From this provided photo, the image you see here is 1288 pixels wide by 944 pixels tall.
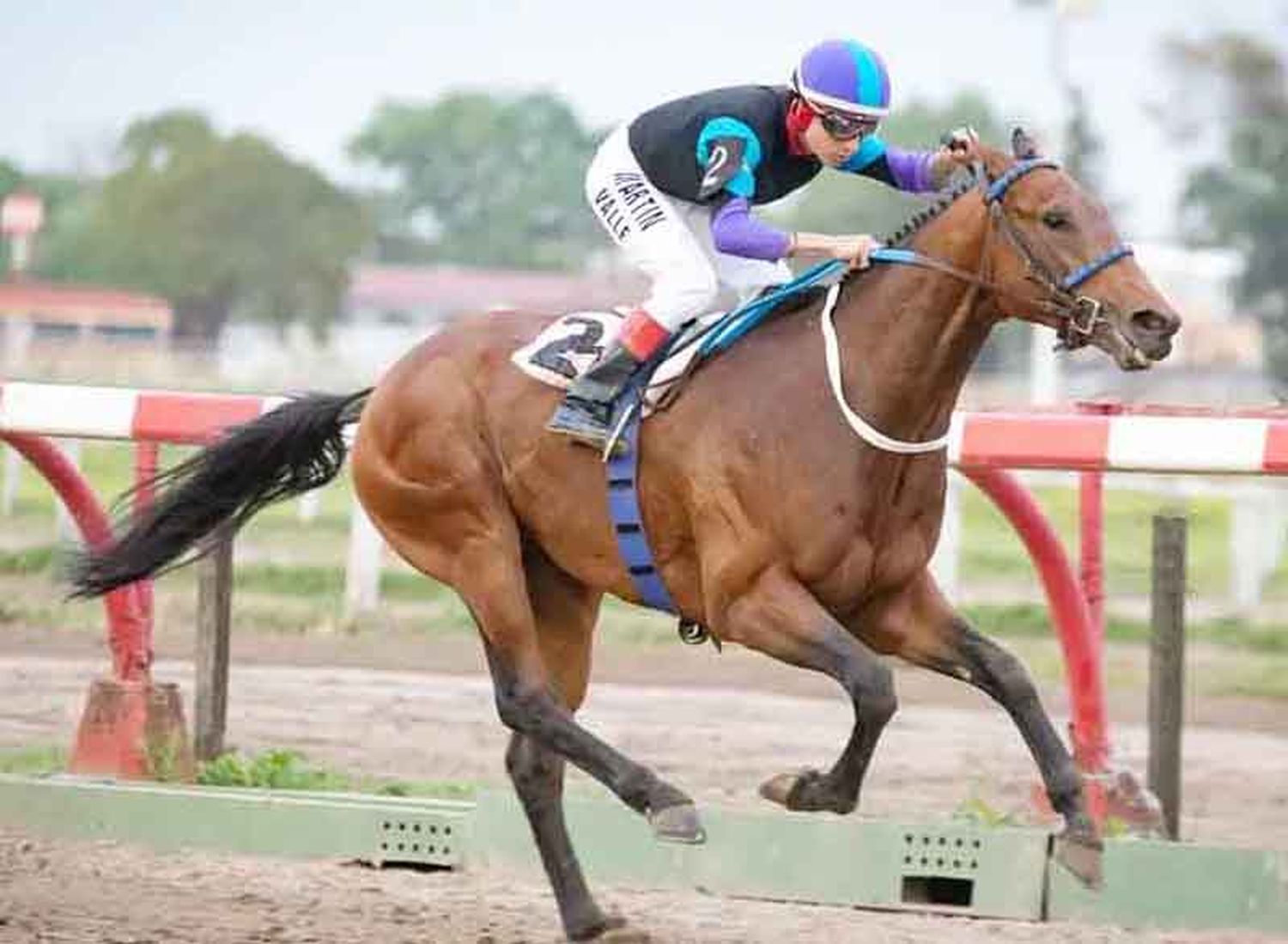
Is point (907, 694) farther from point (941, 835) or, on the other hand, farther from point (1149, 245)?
point (1149, 245)

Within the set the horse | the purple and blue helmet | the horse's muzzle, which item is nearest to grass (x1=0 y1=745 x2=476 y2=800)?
the horse

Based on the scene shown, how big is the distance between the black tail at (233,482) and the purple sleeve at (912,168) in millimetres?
1754

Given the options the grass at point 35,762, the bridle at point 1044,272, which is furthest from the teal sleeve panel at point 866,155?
A: the grass at point 35,762

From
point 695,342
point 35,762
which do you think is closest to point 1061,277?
point 695,342

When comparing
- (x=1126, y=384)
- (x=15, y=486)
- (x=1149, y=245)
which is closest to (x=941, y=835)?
(x=15, y=486)

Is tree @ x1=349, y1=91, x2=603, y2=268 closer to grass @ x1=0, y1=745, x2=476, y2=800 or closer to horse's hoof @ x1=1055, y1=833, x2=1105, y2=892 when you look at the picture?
grass @ x1=0, y1=745, x2=476, y2=800

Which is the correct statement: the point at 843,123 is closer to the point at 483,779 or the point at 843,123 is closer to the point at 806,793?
the point at 806,793

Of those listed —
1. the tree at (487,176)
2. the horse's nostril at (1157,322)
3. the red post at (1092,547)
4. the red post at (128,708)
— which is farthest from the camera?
the tree at (487,176)

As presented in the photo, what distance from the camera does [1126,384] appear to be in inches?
1081

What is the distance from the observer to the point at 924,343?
7258 mm

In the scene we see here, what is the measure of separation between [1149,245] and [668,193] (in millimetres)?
40054

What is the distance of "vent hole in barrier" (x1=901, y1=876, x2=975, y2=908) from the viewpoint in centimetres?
797

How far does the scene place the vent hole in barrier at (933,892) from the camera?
26.1 feet

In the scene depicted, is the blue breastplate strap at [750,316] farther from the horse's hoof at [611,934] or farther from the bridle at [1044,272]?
the horse's hoof at [611,934]
